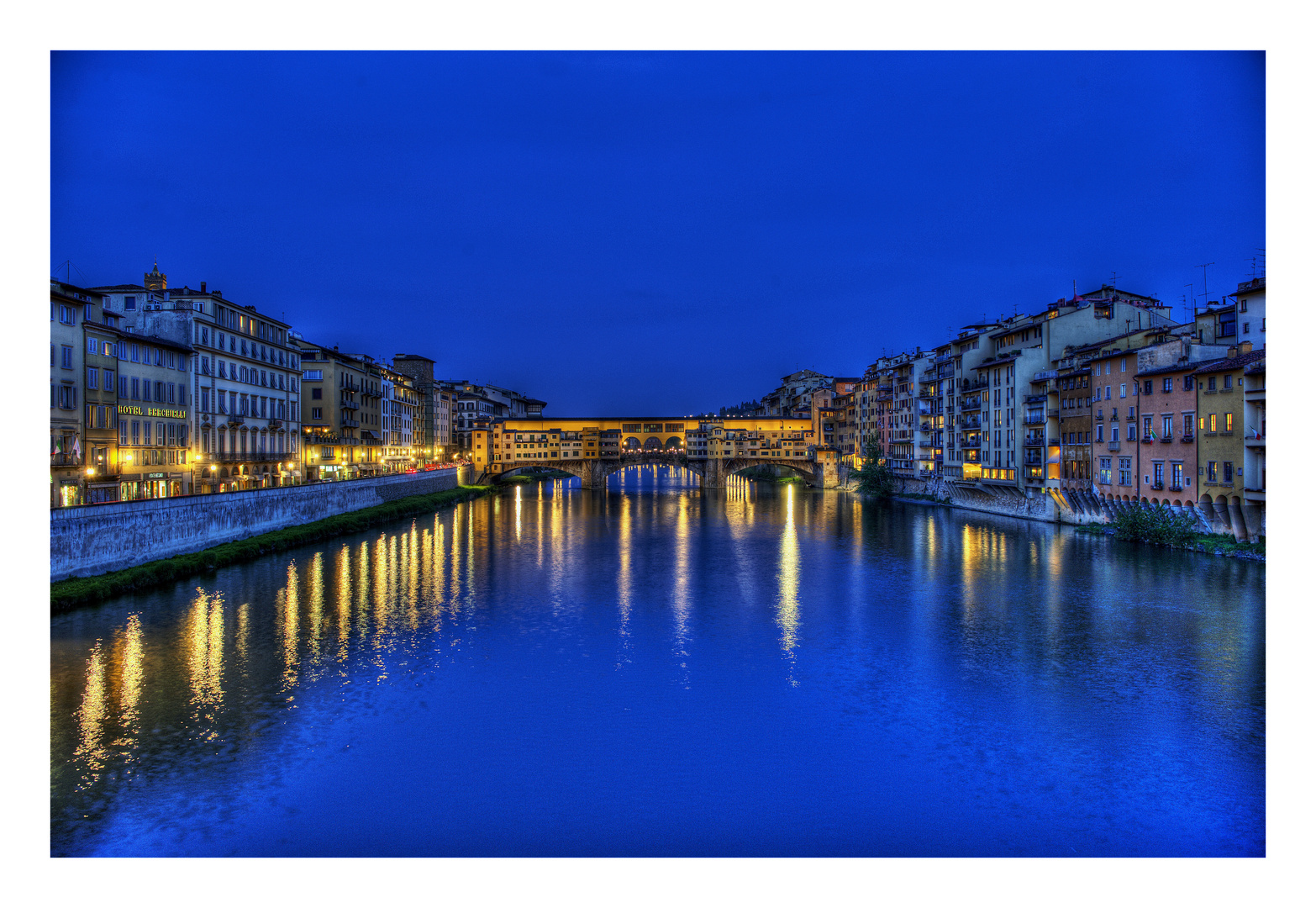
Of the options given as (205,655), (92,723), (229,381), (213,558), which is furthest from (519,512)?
(92,723)

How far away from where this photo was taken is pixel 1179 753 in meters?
13.8

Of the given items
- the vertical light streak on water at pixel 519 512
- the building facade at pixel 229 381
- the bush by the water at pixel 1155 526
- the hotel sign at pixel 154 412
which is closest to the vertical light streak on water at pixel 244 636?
the hotel sign at pixel 154 412

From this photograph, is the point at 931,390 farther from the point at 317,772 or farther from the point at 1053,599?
the point at 317,772

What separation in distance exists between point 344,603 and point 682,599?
1191cm

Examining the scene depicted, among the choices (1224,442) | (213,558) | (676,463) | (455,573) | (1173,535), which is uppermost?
(1224,442)

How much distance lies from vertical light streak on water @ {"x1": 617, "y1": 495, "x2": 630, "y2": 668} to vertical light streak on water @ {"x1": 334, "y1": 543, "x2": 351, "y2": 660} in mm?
7166

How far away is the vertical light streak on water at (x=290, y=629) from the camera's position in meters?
18.2

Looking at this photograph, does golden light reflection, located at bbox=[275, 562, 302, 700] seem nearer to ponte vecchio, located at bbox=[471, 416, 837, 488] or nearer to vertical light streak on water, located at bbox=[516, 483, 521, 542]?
vertical light streak on water, located at bbox=[516, 483, 521, 542]

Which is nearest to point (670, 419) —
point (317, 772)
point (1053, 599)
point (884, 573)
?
point (884, 573)

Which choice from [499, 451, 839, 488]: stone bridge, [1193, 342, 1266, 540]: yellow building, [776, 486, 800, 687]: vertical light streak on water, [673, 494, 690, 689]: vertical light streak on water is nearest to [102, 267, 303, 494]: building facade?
[673, 494, 690, 689]: vertical light streak on water

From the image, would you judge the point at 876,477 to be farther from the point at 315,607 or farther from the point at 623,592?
the point at 315,607

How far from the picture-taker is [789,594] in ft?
94.7

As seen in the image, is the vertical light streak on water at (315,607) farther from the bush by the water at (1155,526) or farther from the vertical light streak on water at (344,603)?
the bush by the water at (1155,526)

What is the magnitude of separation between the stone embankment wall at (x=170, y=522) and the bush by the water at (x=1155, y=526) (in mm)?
42187
